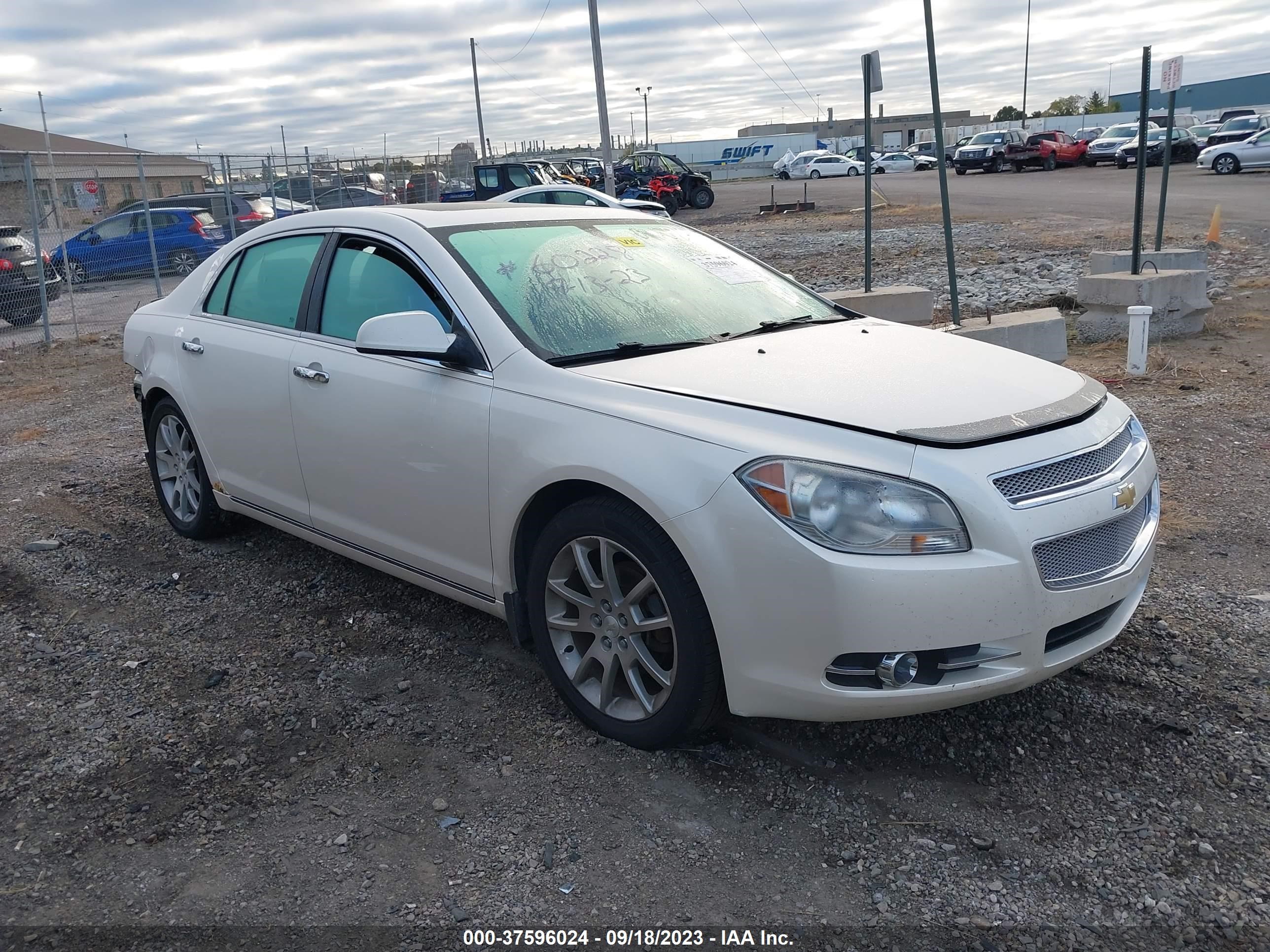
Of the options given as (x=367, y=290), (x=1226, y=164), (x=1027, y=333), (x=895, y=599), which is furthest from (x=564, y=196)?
(x=1226, y=164)

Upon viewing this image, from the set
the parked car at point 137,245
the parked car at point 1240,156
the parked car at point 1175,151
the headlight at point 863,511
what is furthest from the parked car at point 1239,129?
the headlight at point 863,511

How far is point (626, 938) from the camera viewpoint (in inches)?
99.7

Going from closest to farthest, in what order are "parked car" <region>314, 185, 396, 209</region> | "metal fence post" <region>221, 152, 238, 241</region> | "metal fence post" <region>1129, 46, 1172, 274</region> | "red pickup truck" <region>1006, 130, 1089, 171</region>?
"metal fence post" <region>1129, 46, 1172, 274</region>
"metal fence post" <region>221, 152, 238, 241</region>
"parked car" <region>314, 185, 396, 209</region>
"red pickup truck" <region>1006, 130, 1089, 171</region>

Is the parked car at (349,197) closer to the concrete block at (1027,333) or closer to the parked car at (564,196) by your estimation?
the parked car at (564,196)

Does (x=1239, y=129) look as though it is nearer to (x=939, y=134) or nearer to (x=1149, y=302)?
(x=1149, y=302)

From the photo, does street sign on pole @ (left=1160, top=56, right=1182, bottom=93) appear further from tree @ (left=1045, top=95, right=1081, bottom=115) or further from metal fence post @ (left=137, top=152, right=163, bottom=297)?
tree @ (left=1045, top=95, right=1081, bottom=115)

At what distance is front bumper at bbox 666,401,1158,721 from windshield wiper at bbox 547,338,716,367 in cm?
82

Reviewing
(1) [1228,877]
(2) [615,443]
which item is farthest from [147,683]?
(1) [1228,877]

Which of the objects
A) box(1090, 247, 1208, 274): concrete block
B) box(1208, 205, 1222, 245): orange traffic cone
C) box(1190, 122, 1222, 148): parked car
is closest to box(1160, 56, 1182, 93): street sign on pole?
box(1090, 247, 1208, 274): concrete block

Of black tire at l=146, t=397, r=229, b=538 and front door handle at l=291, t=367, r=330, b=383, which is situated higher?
front door handle at l=291, t=367, r=330, b=383

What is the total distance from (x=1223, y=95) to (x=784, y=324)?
91.8 meters

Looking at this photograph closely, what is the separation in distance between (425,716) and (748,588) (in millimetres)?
1404

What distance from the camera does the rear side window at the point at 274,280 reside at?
14.7 ft

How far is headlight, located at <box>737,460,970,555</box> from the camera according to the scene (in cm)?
274
